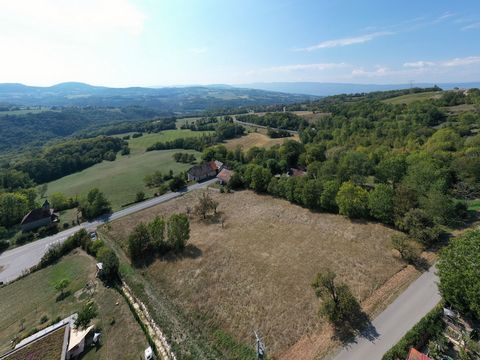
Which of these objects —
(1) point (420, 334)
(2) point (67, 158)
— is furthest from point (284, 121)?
(1) point (420, 334)

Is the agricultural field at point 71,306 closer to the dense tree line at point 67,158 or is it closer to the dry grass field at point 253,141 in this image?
the dense tree line at point 67,158

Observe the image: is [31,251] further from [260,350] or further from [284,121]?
[284,121]

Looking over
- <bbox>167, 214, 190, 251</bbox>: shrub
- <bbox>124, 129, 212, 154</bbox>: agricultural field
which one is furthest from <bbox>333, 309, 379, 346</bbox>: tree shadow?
<bbox>124, 129, 212, 154</bbox>: agricultural field

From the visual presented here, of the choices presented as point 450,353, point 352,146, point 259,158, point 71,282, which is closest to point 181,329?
point 71,282

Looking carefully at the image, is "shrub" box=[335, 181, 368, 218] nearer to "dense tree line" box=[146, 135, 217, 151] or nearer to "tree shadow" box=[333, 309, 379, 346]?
"tree shadow" box=[333, 309, 379, 346]

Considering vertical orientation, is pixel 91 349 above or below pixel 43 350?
below

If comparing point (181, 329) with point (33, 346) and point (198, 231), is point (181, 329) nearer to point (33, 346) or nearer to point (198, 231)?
point (33, 346)

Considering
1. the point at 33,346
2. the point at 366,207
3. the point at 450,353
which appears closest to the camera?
the point at 450,353
